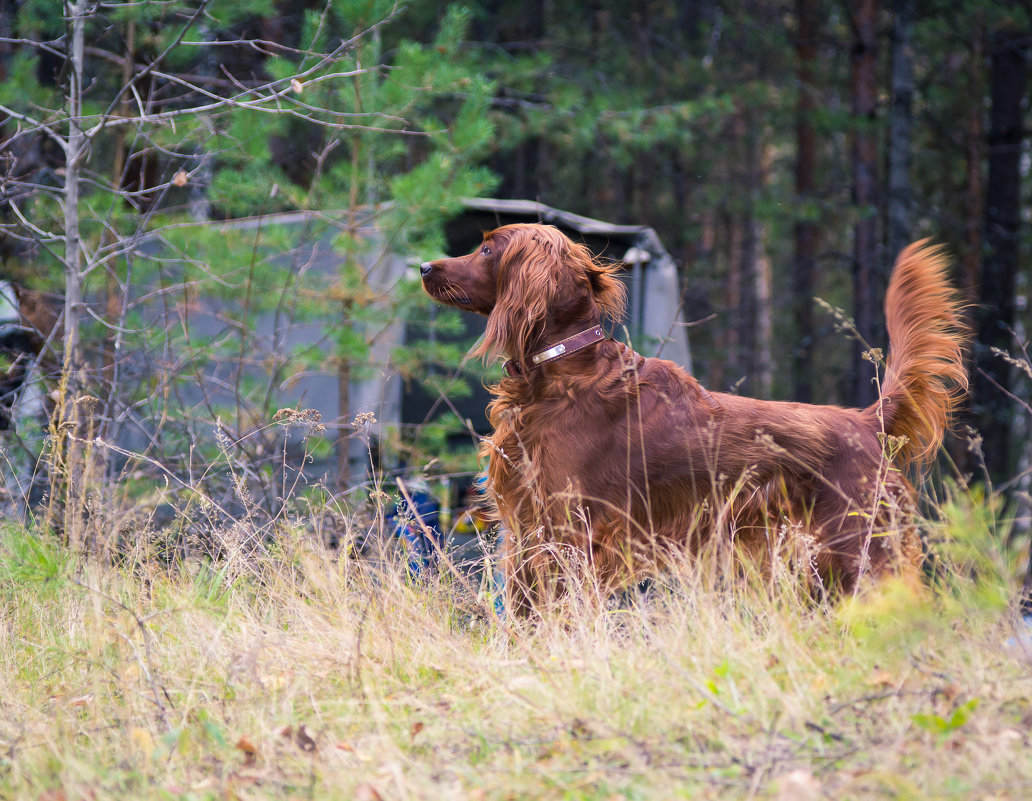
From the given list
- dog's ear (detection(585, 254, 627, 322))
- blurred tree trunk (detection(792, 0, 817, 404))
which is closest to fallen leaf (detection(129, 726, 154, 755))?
dog's ear (detection(585, 254, 627, 322))

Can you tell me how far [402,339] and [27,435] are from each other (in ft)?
7.92

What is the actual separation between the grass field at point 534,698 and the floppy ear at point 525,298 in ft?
3.15

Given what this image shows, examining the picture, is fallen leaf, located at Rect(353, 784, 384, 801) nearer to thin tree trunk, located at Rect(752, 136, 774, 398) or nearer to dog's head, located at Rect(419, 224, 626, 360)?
dog's head, located at Rect(419, 224, 626, 360)

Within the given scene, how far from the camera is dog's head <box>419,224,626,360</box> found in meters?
3.57

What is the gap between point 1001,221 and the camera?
11.1 metres

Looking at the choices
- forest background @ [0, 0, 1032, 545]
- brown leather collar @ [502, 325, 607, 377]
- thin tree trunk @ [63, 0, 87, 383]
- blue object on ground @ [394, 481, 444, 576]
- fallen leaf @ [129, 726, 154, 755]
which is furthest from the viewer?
forest background @ [0, 0, 1032, 545]

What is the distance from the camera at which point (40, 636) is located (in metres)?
3.21

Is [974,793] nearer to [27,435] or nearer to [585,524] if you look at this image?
[585,524]

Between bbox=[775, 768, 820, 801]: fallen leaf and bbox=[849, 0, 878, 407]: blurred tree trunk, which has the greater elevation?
bbox=[849, 0, 878, 407]: blurred tree trunk

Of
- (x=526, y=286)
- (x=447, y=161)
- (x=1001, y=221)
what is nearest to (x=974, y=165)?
(x=1001, y=221)

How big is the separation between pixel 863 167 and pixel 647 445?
27.3 ft

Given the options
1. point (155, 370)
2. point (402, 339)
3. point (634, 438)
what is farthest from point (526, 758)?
point (402, 339)

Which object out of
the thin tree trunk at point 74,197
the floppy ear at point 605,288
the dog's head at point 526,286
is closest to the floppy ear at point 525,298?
the dog's head at point 526,286

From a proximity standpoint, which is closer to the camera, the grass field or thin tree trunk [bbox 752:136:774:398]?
the grass field
